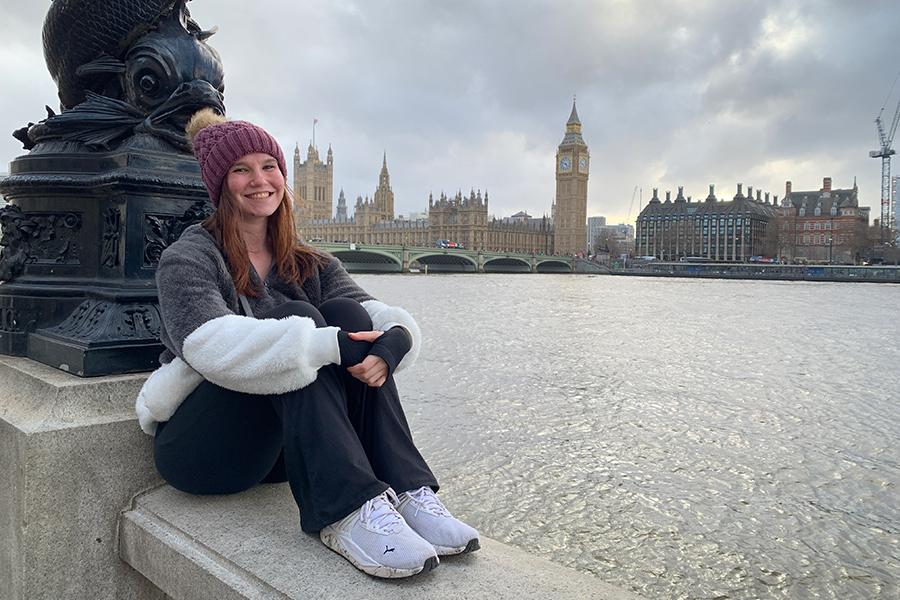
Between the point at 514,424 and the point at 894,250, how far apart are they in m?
62.2

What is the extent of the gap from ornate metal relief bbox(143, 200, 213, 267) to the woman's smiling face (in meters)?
0.37

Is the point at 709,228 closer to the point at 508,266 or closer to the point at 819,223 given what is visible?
the point at 819,223

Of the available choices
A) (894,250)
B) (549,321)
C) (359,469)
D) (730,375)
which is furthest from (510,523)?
(894,250)

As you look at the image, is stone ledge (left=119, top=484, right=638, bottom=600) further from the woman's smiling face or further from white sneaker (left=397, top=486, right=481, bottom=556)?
the woman's smiling face

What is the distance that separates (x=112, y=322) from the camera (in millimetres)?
1627

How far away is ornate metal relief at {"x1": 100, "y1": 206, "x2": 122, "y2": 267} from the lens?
1.70 metres

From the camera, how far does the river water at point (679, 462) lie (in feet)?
5.47

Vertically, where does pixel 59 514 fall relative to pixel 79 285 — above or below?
below

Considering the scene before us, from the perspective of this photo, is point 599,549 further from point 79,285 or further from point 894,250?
point 894,250

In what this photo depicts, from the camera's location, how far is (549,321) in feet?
27.8

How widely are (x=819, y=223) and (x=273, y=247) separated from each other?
7449 centimetres

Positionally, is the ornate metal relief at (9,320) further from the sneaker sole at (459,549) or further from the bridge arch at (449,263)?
the bridge arch at (449,263)

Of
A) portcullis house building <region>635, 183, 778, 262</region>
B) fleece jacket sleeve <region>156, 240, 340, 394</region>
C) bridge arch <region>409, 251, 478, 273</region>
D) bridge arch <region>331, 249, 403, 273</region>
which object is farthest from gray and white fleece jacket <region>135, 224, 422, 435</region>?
portcullis house building <region>635, 183, 778, 262</region>

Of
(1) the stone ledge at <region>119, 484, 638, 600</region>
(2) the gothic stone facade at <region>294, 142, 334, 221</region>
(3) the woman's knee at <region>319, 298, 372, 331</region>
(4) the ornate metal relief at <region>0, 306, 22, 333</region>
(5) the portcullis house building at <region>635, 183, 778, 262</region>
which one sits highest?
(2) the gothic stone facade at <region>294, 142, 334, 221</region>
